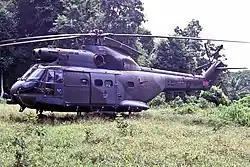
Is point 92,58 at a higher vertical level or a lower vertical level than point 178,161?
higher

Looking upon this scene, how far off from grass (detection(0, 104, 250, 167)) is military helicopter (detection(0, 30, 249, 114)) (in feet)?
2.67

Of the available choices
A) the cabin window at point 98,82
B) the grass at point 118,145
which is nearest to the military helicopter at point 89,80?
the cabin window at point 98,82

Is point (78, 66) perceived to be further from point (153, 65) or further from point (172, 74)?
point (153, 65)

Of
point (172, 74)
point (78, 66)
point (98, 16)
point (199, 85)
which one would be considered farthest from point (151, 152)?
point (98, 16)

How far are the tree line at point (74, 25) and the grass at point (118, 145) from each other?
2111 cm

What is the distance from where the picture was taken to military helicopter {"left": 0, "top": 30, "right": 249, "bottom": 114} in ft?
41.0

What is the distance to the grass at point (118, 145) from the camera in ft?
22.6

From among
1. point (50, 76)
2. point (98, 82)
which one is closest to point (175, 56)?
point (98, 82)

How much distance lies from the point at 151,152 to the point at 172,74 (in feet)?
29.8

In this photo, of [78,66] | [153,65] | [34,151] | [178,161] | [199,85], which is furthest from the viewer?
[153,65]

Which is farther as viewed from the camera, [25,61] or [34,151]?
[25,61]

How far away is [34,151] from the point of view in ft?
24.8

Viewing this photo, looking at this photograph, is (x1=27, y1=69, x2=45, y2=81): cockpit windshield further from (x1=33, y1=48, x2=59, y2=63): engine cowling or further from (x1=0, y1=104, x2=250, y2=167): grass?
(x1=0, y1=104, x2=250, y2=167): grass

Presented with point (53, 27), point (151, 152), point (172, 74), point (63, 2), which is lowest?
point (151, 152)
